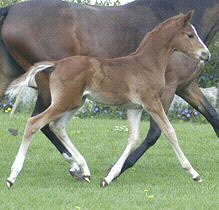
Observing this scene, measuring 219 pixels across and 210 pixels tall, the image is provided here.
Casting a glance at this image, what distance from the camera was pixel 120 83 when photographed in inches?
222

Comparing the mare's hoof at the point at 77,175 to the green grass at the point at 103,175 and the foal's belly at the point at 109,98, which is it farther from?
the foal's belly at the point at 109,98

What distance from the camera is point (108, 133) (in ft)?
30.2

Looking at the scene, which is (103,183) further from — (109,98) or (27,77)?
(27,77)

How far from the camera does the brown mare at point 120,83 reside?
554 cm

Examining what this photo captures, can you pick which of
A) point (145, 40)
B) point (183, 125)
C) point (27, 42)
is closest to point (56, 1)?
point (27, 42)

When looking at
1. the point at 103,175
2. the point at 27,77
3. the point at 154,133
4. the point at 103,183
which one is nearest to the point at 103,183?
the point at 103,183

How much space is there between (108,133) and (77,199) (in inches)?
164

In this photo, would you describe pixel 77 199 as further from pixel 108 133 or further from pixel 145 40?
pixel 108 133

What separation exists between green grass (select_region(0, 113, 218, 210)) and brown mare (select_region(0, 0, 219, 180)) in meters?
0.42

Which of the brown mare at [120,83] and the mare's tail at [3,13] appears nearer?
the brown mare at [120,83]

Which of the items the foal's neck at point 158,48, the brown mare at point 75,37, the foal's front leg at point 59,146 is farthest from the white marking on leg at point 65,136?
the foal's neck at point 158,48

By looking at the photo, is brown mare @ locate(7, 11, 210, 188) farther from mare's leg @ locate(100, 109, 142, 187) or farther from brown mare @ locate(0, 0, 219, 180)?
brown mare @ locate(0, 0, 219, 180)

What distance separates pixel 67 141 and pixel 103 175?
2.40 feet

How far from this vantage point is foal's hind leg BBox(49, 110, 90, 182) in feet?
19.4
